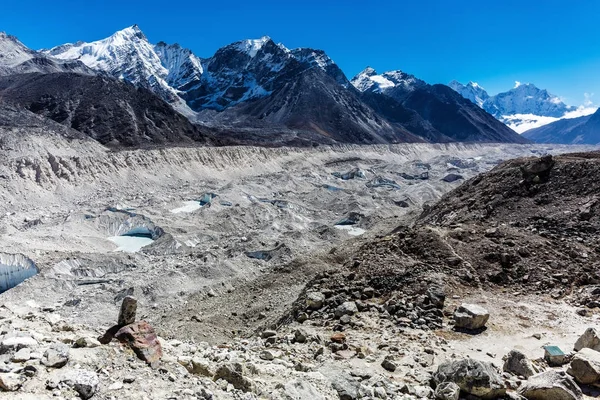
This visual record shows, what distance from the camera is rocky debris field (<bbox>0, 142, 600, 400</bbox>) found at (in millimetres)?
6223

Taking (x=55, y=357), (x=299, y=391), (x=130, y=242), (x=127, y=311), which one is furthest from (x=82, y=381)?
(x=130, y=242)

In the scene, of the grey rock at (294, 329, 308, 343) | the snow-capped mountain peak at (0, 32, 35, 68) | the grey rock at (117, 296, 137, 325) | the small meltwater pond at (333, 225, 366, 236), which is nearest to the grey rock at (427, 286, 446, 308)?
the grey rock at (294, 329, 308, 343)

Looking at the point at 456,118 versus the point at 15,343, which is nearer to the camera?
the point at 15,343

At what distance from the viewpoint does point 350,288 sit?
11508mm

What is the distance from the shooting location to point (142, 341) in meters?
6.42

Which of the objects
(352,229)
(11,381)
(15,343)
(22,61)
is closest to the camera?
(11,381)

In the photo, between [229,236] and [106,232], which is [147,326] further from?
[106,232]

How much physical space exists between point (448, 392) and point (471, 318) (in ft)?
10.0

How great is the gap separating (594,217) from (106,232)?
25.5 metres

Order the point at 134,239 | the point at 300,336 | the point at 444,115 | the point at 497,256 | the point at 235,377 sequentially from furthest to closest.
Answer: the point at 444,115
the point at 134,239
the point at 497,256
the point at 300,336
the point at 235,377

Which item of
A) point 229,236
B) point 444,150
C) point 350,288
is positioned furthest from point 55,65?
point 350,288

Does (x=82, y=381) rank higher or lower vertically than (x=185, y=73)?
lower

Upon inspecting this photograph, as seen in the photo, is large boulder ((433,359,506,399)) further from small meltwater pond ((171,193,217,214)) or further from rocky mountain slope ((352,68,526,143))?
rocky mountain slope ((352,68,526,143))

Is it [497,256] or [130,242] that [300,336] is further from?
[130,242]
